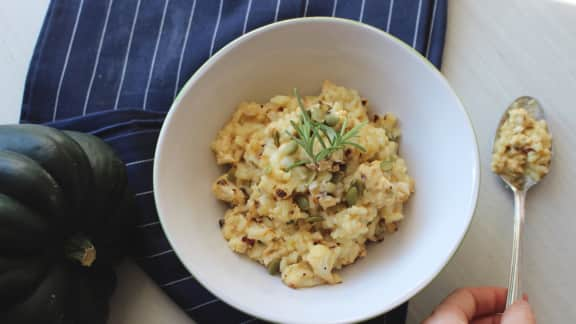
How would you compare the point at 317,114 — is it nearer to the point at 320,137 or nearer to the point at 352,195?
the point at 320,137

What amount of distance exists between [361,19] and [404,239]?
0.85 metres

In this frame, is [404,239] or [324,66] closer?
[404,239]

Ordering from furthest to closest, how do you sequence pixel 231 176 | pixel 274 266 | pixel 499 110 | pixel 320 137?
pixel 499 110
pixel 231 176
pixel 274 266
pixel 320 137

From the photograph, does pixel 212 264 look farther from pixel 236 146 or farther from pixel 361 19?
pixel 361 19

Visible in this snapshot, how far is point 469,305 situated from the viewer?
1.73 m

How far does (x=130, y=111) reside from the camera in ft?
6.40

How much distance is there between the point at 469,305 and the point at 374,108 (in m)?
0.72

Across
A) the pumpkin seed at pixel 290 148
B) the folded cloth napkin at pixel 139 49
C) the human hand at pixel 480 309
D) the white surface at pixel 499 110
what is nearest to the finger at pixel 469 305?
the human hand at pixel 480 309

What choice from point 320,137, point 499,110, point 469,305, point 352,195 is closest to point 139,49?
point 320,137

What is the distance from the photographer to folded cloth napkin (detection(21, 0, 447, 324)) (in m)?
1.95

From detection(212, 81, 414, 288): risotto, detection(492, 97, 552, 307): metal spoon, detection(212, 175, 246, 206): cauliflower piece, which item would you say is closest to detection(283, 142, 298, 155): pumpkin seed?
detection(212, 81, 414, 288): risotto

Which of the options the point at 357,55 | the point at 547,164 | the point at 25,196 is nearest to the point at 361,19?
the point at 357,55

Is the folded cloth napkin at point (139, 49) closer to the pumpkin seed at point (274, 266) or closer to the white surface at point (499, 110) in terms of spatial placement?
the white surface at point (499, 110)

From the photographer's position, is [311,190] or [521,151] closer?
[311,190]
